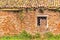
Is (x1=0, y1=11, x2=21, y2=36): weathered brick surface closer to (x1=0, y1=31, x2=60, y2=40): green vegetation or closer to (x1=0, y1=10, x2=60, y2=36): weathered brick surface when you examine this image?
(x1=0, y1=10, x2=60, y2=36): weathered brick surface

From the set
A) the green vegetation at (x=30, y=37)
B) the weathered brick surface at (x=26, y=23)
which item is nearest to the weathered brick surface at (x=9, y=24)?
the weathered brick surface at (x=26, y=23)

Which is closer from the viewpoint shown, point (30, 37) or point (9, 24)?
point (30, 37)

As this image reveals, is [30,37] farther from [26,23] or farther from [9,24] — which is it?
[9,24]

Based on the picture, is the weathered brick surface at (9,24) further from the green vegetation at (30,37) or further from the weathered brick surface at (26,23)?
the green vegetation at (30,37)

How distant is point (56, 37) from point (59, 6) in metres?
2.40

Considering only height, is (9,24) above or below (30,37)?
above

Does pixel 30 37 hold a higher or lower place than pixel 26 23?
lower

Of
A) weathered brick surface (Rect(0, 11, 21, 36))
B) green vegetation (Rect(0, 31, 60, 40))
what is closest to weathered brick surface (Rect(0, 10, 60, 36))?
weathered brick surface (Rect(0, 11, 21, 36))

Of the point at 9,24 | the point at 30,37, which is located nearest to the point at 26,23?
the point at 30,37

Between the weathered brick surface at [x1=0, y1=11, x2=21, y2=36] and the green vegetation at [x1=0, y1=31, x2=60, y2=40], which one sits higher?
the weathered brick surface at [x1=0, y1=11, x2=21, y2=36]

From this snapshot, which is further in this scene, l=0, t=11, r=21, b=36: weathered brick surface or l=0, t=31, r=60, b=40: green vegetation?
l=0, t=11, r=21, b=36: weathered brick surface

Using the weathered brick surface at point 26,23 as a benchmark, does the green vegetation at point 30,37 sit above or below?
below

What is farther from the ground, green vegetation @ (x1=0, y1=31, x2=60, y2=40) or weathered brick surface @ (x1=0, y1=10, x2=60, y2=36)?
weathered brick surface @ (x1=0, y1=10, x2=60, y2=36)

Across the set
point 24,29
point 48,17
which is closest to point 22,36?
point 24,29
